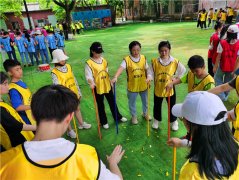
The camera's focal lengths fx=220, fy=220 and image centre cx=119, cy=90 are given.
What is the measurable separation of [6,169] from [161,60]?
3.13 metres

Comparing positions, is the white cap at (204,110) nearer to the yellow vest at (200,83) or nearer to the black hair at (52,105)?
the black hair at (52,105)

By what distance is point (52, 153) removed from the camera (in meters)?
1.30

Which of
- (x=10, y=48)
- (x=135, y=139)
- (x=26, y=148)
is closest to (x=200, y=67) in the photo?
(x=135, y=139)

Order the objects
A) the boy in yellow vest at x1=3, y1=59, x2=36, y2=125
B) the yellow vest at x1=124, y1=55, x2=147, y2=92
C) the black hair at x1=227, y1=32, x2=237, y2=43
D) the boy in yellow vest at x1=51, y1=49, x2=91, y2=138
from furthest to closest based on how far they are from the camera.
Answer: the black hair at x1=227, y1=32, x2=237, y2=43, the yellow vest at x1=124, y1=55, x2=147, y2=92, the boy in yellow vest at x1=51, y1=49, x2=91, y2=138, the boy in yellow vest at x1=3, y1=59, x2=36, y2=125

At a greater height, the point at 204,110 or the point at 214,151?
the point at 204,110

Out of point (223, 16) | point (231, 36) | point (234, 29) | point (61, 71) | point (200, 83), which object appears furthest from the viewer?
point (223, 16)

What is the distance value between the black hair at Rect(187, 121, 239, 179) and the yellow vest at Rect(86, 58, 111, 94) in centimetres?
287

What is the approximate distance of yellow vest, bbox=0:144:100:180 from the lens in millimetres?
1277

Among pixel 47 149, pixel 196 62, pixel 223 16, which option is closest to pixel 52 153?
pixel 47 149

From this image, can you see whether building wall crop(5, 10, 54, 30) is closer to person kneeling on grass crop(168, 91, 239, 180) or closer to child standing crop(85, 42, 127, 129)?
child standing crop(85, 42, 127, 129)

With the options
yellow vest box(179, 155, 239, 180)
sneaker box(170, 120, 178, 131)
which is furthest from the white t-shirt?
sneaker box(170, 120, 178, 131)

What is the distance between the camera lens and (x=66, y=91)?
1.47m

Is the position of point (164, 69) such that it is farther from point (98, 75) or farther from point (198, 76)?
point (98, 75)

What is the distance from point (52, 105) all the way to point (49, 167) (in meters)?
0.37
